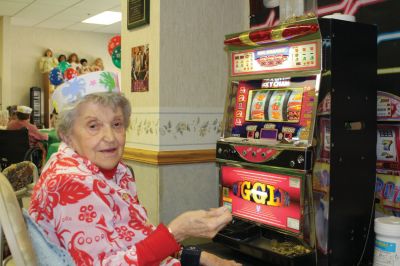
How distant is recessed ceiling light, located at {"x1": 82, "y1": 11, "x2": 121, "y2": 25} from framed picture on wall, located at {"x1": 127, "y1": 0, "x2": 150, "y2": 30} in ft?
19.7

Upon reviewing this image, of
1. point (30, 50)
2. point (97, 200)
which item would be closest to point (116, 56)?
point (97, 200)

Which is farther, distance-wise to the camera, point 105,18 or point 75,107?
point 105,18

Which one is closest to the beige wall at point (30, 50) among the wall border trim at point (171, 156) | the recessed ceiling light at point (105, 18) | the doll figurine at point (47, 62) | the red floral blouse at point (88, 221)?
→ the doll figurine at point (47, 62)

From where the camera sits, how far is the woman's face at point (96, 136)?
162cm

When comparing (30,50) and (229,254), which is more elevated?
(30,50)

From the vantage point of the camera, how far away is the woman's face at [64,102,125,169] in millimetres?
1621

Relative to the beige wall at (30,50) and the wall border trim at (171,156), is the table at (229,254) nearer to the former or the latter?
the wall border trim at (171,156)

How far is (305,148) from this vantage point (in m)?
1.96

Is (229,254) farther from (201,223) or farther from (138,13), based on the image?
(138,13)

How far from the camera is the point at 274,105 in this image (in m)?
2.27

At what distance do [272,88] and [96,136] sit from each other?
103 cm

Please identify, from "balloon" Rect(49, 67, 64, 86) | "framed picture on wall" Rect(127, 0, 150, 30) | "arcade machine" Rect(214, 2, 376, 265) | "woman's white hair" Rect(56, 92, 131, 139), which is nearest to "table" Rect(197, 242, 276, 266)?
"arcade machine" Rect(214, 2, 376, 265)

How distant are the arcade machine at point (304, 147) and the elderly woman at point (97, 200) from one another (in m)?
0.65

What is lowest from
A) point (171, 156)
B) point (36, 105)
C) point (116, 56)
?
point (171, 156)
